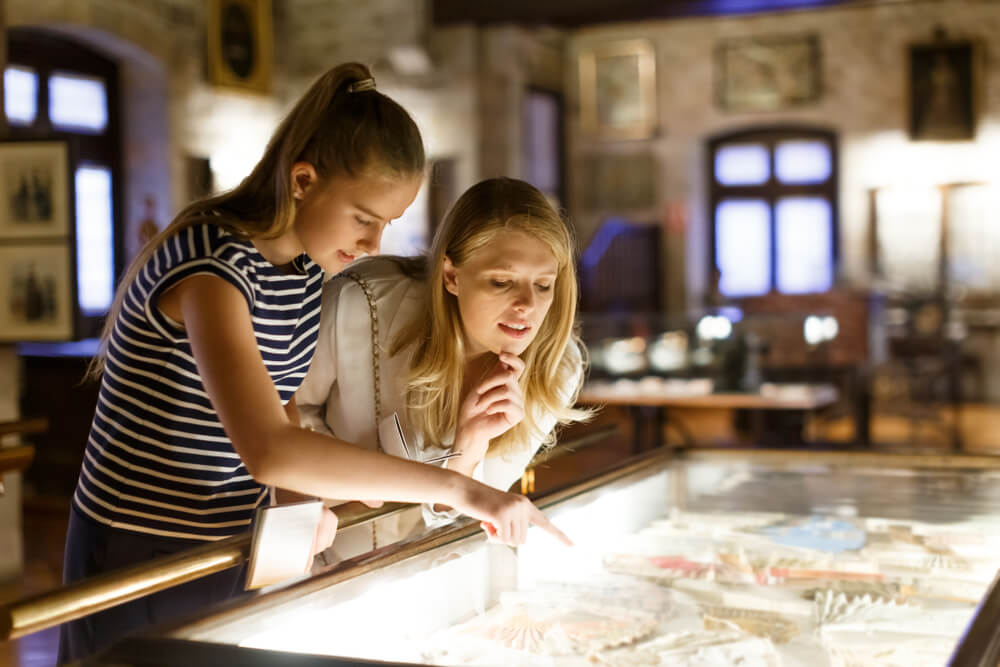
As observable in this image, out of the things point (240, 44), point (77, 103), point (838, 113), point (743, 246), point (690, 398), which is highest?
point (240, 44)

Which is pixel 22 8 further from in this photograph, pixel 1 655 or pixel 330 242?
pixel 330 242

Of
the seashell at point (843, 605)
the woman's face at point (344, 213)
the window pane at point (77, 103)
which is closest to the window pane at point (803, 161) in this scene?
the window pane at point (77, 103)

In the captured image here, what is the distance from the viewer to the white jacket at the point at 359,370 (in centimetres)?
181

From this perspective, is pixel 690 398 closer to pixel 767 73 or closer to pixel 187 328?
pixel 187 328

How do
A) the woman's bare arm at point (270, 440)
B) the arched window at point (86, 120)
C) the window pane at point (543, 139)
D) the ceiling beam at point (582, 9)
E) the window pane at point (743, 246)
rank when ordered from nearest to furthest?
the woman's bare arm at point (270, 440)
the arched window at point (86, 120)
the ceiling beam at point (582, 9)
the window pane at point (543, 139)
the window pane at point (743, 246)

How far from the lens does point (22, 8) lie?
24.7 feet

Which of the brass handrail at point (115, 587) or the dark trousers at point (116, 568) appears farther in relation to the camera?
the dark trousers at point (116, 568)

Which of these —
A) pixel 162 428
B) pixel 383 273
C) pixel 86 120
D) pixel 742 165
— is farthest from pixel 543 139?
pixel 162 428

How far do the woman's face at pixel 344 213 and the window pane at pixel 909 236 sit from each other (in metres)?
13.0

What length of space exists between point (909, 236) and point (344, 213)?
1338 cm

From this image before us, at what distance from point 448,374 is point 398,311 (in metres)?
0.16

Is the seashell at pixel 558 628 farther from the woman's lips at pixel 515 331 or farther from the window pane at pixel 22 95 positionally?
the window pane at pixel 22 95

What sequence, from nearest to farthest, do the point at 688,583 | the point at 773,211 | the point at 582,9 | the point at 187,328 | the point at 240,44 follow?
the point at 187,328, the point at 688,583, the point at 240,44, the point at 582,9, the point at 773,211

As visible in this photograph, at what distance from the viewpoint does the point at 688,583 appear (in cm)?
178
